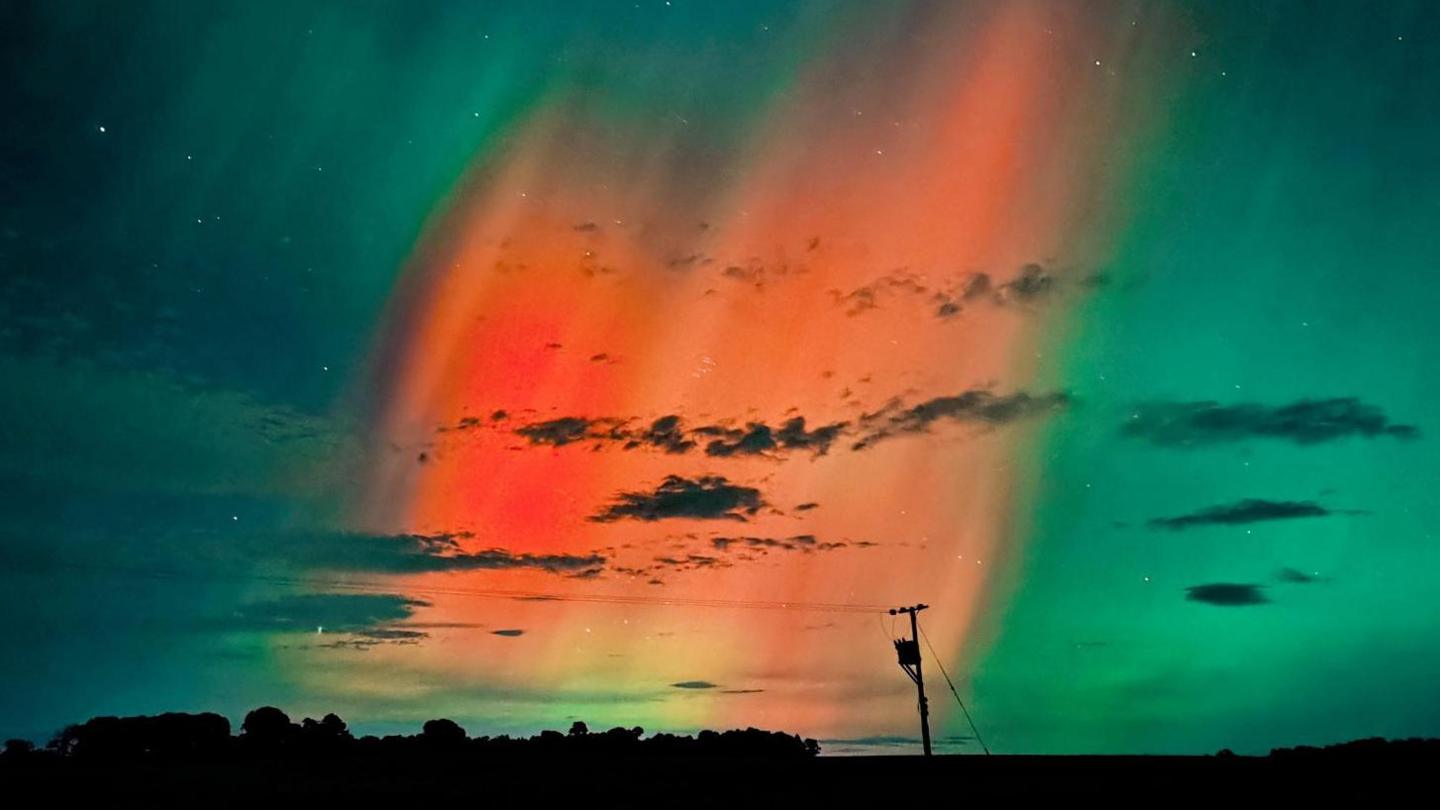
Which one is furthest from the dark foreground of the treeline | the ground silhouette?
the treeline

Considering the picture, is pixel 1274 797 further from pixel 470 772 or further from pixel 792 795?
pixel 470 772

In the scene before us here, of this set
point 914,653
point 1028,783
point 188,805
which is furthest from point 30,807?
point 914,653

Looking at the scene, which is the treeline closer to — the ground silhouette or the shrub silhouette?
the shrub silhouette

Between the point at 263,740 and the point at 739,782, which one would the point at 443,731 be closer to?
the point at 263,740

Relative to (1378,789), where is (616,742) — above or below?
above

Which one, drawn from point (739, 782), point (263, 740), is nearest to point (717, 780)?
point (739, 782)

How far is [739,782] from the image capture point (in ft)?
84.5

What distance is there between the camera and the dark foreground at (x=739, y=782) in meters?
21.5

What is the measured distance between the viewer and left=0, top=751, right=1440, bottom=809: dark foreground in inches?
846

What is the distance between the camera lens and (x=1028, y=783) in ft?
79.5

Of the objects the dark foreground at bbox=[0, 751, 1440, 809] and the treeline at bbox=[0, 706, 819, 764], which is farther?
the treeline at bbox=[0, 706, 819, 764]

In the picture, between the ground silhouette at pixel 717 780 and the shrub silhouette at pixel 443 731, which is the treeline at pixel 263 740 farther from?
the ground silhouette at pixel 717 780

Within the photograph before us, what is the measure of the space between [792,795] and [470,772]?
469 inches

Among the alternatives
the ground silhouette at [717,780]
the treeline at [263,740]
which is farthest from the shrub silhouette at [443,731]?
the ground silhouette at [717,780]
